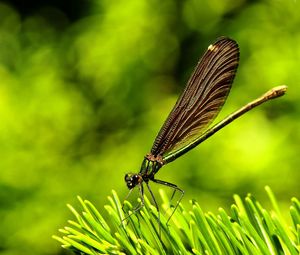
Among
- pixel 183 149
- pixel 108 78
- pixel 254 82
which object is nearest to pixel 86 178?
pixel 108 78

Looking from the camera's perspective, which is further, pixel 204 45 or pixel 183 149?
pixel 204 45

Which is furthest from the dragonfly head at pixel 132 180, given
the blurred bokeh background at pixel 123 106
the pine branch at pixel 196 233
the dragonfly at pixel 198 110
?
the blurred bokeh background at pixel 123 106

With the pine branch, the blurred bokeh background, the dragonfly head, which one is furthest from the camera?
the blurred bokeh background

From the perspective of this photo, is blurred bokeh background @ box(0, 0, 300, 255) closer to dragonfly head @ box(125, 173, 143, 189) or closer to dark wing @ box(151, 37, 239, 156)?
dark wing @ box(151, 37, 239, 156)

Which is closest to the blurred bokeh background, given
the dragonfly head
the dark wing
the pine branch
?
the dark wing

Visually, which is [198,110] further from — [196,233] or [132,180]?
[196,233]

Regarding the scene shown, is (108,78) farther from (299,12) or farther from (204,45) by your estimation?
(299,12)

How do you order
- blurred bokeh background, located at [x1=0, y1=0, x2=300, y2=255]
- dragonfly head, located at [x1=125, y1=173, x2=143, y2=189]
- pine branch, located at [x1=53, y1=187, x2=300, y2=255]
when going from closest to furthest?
pine branch, located at [x1=53, y1=187, x2=300, y2=255] < dragonfly head, located at [x1=125, y1=173, x2=143, y2=189] < blurred bokeh background, located at [x1=0, y1=0, x2=300, y2=255]
